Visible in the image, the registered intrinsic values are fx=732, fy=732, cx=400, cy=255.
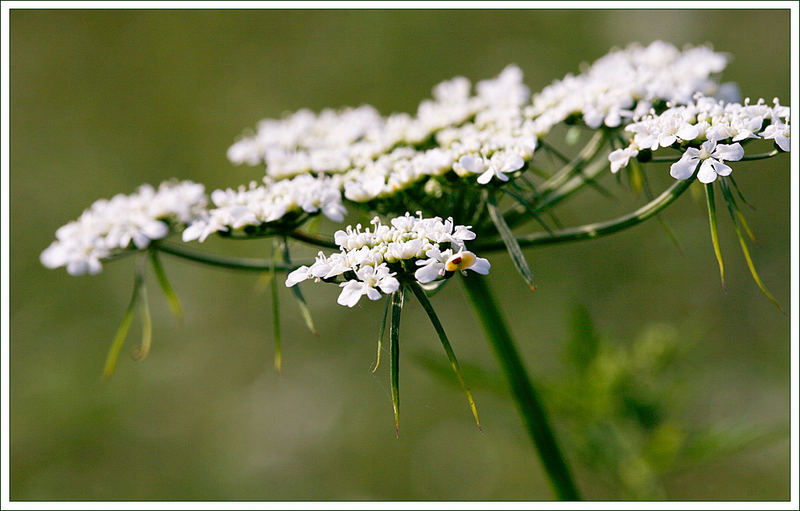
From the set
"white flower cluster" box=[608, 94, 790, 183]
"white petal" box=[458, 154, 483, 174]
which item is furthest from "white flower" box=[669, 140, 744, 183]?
"white petal" box=[458, 154, 483, 174]

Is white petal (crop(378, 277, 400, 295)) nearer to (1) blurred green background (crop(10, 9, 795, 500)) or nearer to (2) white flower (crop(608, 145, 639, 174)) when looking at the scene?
(2) white flower (crop(608, 145, 639, 174))

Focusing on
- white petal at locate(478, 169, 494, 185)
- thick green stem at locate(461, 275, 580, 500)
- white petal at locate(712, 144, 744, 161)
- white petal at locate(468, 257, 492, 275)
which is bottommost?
thick green stem at locate(461, 275, 580, 500)

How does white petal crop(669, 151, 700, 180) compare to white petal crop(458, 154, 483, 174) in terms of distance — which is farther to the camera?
white petal crop(458, 154, 483, 174)

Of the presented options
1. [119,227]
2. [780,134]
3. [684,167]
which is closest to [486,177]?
[684,167]

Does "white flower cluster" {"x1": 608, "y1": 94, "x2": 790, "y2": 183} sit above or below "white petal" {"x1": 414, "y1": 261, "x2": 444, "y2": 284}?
above

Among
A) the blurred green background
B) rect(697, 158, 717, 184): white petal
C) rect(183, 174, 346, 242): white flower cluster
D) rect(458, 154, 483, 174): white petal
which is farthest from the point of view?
the blurred green background

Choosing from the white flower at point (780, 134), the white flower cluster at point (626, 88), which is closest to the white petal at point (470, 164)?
the white flower cluster at point (626, 88)

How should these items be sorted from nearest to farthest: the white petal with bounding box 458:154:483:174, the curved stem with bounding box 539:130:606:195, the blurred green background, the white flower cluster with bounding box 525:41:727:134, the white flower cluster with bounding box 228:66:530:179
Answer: the white petal with bounding box 458:154:483:174 < the white flower cluster with bounding box 525:41:727:134 < the curved stem with bounding box 539:130:606:195 < the white flower cluster with bounding box 228:66:530:179 < the blurred green background

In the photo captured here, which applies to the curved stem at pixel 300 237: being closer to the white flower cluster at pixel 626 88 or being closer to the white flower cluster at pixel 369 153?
the white flower cluster at pixel 369 153
